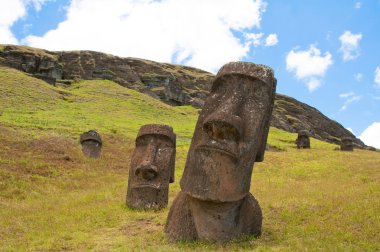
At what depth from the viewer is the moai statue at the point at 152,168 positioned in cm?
1421

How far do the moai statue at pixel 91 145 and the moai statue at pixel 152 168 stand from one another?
13.8 meters

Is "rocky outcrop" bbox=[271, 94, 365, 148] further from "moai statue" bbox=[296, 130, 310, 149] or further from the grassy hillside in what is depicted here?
the grassy hillside

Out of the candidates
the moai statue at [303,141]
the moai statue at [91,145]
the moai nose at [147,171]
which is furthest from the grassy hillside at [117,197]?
the moai statue at [303,141]

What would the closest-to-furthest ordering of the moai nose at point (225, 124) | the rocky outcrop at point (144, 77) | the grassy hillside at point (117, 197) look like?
1. the moai nose at point (225, 124)
2. the grassy hillside at point (117, 197)
3. the rocky outcrop at point (144, 77)

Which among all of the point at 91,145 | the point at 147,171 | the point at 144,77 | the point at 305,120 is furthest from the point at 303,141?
the point at 305,120

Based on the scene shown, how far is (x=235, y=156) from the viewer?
9.37 meters

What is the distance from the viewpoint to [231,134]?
9547 millimetres

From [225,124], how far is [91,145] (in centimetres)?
2053

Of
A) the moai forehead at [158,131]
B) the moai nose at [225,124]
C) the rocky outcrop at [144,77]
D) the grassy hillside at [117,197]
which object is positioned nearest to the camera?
the moai nose at [225,124]

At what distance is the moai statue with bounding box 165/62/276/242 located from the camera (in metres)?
9.34

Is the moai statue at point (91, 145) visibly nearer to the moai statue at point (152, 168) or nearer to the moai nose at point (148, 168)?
the moai statue at point (152, 168)

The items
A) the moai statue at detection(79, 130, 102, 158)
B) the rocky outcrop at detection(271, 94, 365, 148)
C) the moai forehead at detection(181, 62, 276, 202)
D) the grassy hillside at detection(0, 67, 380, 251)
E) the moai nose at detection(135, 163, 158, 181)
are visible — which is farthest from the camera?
the rocky outcrop at detection(271, 94, 365, 148)

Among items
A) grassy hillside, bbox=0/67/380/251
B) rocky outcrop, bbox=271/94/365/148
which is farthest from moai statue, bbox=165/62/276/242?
rocky outcrop, bbox=271/94/365/148

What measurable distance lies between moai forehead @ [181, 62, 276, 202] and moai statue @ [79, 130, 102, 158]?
1938cm
